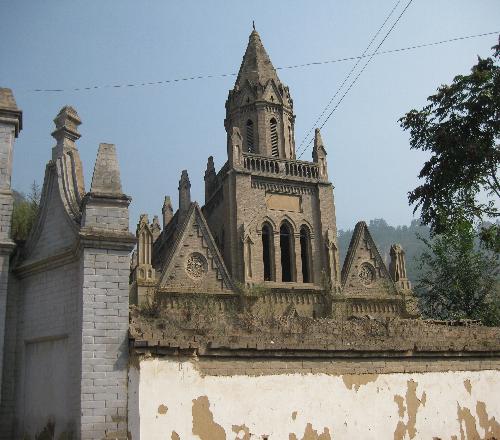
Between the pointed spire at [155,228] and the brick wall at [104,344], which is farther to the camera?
the pointed spire at [155,228]

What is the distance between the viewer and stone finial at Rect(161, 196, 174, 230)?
38031 mm

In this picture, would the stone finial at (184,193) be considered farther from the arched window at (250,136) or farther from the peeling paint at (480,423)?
the peeling paint at (480,423)

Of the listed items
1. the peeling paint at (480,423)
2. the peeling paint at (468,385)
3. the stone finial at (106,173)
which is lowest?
the peeling paint at (480,423)

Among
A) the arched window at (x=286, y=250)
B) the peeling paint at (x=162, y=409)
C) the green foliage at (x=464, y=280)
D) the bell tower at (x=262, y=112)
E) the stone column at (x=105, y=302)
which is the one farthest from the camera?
the bell tower at (x=262, y=112)

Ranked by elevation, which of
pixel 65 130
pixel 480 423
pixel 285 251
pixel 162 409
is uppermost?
pixel 285 251

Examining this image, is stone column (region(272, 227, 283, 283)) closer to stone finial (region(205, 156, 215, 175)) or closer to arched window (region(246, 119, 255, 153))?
arched window (region(246, 119, 255, 153))

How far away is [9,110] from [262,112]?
23.3m

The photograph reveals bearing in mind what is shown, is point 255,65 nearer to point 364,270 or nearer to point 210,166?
point 210,166

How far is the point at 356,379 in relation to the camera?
1032 cm

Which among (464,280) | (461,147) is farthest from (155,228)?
(461,147)

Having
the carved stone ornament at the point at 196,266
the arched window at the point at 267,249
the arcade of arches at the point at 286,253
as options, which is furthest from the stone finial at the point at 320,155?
the carved stone ornament at the point at 196,266

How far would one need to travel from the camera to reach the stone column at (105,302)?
28.8ft

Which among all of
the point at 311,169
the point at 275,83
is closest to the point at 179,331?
the point at 311,169

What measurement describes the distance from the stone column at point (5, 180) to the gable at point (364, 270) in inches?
823
